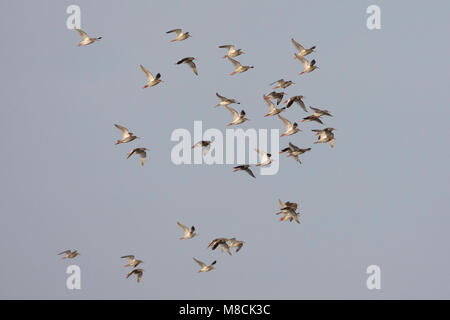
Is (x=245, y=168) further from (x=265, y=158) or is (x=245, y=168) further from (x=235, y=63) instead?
(x=235, y=63)

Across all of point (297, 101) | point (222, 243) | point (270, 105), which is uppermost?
point (270, 105)

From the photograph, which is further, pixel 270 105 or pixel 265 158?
pixel 270 105

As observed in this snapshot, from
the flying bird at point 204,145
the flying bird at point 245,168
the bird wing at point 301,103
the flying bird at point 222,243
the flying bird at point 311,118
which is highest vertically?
the bird wing at point 301,103

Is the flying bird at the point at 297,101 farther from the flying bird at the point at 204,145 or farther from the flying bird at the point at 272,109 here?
the flying bird at the point at 204,145

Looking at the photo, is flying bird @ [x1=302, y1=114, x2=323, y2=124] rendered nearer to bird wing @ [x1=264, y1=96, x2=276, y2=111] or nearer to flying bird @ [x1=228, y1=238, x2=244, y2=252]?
bird wing @ [x1=264, y1=96, x2=276, y2=111]

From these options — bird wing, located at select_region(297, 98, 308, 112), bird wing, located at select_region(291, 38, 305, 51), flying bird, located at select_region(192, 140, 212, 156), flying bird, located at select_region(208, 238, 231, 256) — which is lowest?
flying bird, located at select_region(208, 238, 231, 256)

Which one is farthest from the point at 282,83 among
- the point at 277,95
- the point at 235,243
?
the point at 235,243

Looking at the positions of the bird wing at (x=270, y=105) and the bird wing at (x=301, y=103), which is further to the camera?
the bird wing at (x=270, y=105)

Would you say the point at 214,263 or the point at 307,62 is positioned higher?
the point at 307,62

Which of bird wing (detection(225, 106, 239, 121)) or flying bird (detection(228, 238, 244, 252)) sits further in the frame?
flying bird (detection(228, 238, 244, 252))
